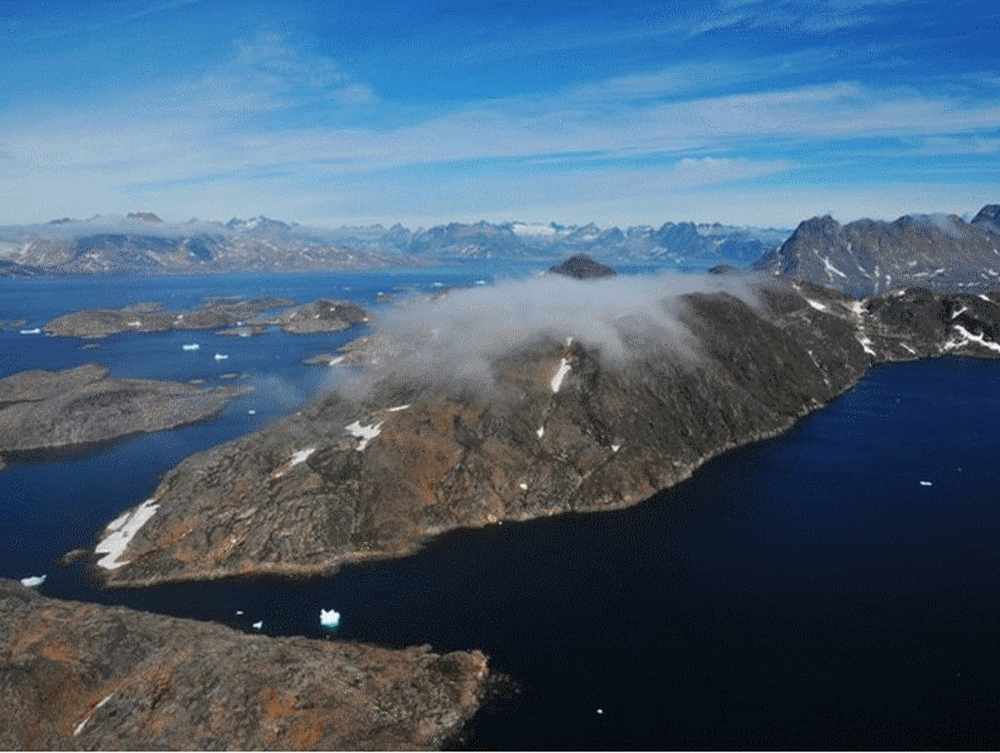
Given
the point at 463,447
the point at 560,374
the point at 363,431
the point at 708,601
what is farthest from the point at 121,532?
the point at 708,601

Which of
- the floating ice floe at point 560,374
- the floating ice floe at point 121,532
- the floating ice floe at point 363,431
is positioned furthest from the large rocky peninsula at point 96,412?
the floating ice floe at point 560,374

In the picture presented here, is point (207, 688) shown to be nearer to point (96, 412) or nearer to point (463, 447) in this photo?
point (463, 447)

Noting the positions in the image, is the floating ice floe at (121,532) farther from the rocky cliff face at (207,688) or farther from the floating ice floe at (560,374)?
the floating ice floe at (560,374)

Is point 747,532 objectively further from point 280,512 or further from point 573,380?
point 280,512

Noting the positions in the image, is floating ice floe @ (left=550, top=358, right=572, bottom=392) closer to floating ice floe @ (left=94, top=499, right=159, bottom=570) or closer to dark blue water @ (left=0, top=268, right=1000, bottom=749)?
dark blue water @ (left=0, top=268, right=1000, bottom=749)

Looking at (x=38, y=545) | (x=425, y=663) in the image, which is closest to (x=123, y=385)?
(x=38, y=545)

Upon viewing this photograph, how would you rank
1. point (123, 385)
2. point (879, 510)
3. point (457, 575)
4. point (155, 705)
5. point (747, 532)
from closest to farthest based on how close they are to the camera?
1. point (155, 705)
2. point (457, 575)
3. point (747, 532)
4. point (879, 510)
5. point (123, 385)
